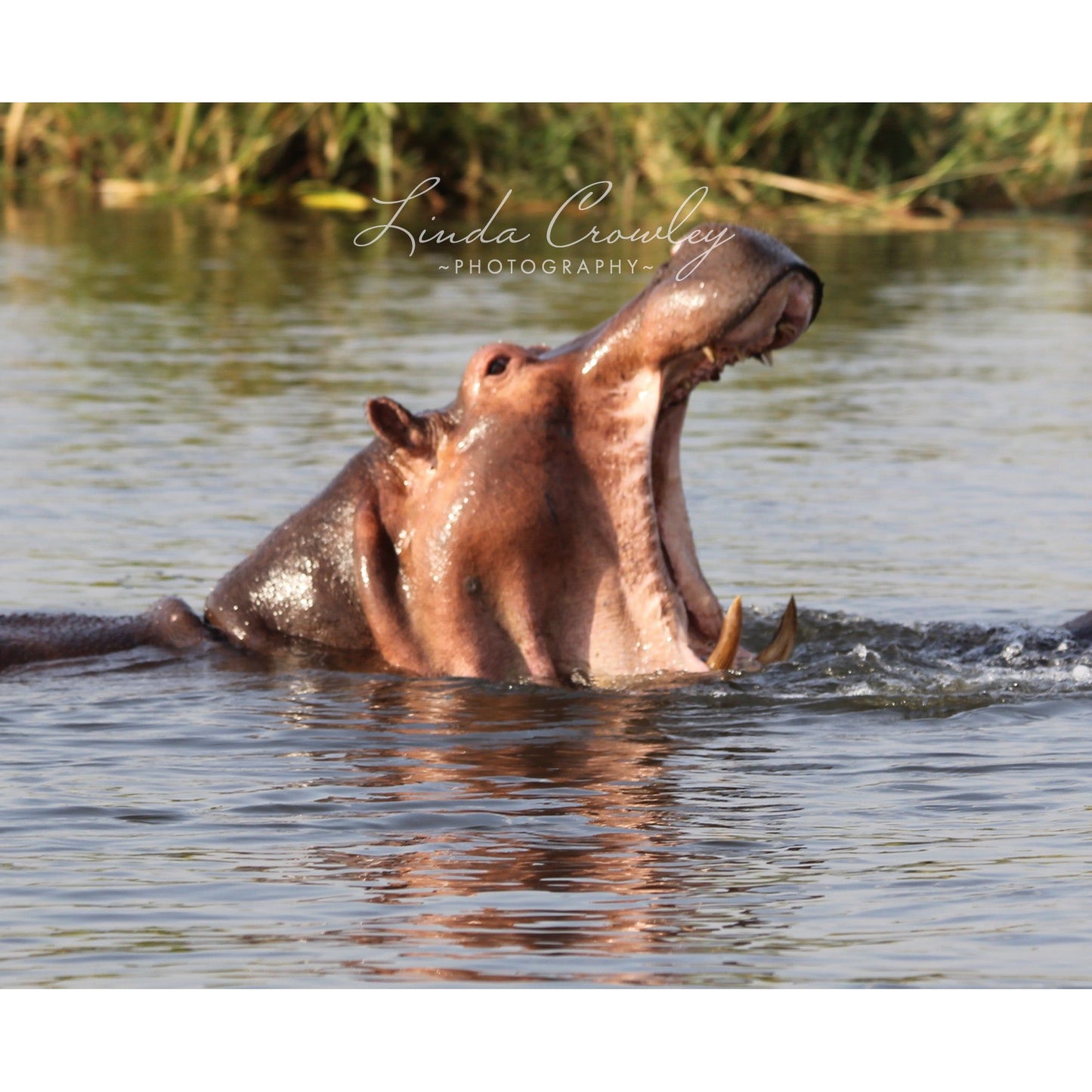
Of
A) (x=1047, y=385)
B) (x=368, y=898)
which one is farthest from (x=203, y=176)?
(x=368, y=898)

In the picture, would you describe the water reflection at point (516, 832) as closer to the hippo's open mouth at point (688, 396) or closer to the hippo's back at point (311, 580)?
the hippo's back at point (311, 580)

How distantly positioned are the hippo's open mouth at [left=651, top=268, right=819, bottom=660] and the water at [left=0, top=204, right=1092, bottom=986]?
10.1 inches

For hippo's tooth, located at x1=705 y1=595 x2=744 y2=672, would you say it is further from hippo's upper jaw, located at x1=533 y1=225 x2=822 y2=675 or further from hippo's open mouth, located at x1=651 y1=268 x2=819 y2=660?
hippo's open mouth, located at x1=651 y1=268 x2=819 y2=660

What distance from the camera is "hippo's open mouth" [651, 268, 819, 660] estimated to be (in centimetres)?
636

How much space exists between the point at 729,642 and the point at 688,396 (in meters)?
0.72

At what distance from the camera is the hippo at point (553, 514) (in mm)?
6465

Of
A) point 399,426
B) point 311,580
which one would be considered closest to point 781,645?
point 399,426

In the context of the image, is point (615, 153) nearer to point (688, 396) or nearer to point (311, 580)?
point (311, 580)

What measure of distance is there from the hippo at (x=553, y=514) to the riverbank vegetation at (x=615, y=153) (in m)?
15.5

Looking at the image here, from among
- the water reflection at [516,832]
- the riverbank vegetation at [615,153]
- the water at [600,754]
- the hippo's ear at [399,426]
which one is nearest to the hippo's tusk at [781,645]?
the water at [600,754]

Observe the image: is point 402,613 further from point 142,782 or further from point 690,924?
point 690,924
